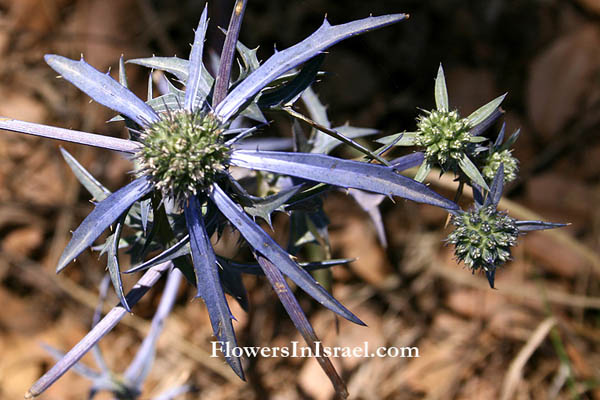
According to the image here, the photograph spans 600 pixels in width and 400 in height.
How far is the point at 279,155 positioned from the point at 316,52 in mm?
242

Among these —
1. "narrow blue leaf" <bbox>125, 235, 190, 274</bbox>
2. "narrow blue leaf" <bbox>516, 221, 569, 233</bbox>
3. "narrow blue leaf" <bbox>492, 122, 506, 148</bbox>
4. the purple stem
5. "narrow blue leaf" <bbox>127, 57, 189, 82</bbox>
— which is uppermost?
"narrow blue leaf" <bbox>127, 57, 189, 82</bbox>

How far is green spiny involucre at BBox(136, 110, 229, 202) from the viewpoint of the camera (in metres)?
1.09

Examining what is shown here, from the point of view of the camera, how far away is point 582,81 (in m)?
2.71

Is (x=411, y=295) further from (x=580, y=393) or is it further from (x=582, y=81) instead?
(x=582, y=81)

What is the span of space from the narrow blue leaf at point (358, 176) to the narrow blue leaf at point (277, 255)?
0.14 metres

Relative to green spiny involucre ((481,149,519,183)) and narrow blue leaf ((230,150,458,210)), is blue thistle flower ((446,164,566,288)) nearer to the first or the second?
green spiny involucre ((481,149,519,183))

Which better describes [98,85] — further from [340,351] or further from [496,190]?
[340,351]

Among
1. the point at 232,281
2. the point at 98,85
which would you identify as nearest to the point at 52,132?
the point at 98,85

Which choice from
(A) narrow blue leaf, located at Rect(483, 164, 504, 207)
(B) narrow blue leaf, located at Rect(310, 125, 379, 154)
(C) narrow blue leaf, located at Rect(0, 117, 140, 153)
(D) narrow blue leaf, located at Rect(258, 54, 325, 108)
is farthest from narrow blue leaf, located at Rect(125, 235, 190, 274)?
(A) narrow blue leaf, located at Rect(483, 164, 504, 207)

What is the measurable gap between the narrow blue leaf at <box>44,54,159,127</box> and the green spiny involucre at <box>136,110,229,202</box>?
7 cm

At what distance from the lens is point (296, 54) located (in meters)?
1.06

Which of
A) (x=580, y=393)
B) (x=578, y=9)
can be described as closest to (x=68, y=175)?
(x=580, y=393)

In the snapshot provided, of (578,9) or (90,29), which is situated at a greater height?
(578,9)

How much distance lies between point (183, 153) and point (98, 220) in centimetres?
24
